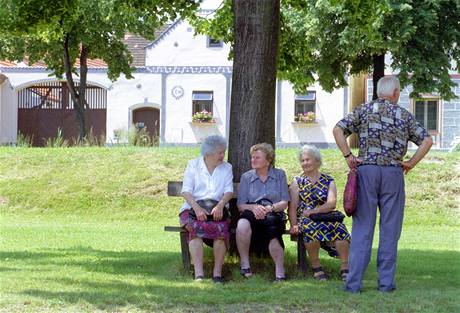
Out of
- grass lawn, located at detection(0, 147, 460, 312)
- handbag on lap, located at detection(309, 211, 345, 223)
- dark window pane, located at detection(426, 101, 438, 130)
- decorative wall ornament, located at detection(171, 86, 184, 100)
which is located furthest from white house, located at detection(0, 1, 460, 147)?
handbag on lap, located at detection(309, 211, 345, 223)

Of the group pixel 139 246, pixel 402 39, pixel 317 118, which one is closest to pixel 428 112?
pixel 317 118

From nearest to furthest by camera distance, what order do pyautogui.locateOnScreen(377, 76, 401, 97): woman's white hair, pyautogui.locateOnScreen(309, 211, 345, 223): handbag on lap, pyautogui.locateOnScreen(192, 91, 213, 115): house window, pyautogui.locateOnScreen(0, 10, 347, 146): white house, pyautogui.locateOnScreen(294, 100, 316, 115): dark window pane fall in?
1. pyautogui.locateOnScreen(377, 76, 401, 97): woman's white hair
2. pyautogui.locateOnScreen(309, 211, 345, 223): handbag on lap
3. pyautogui.locateOnScreen(294, 100, 316, 115): dark window pane
4. pyautogui.locateOnScreen(0, 10, 347, 146): white house
5. pyautogui.locateOnScreen(192, 91, 213, 115): house window

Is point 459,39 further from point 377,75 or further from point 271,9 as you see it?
point 271,9

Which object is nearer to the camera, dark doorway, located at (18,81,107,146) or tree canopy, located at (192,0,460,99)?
tree canopy, located at (192,0,460,99)

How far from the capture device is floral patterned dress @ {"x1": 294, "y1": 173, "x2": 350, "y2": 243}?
27.6 ft

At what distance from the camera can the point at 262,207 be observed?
Answer: 845 centimetres

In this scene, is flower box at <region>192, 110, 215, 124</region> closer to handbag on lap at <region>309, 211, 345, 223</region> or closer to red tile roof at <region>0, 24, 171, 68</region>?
red tile roof at <region>0, 24, 171, 68</region>

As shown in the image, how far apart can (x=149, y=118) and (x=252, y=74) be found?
31.7 metres

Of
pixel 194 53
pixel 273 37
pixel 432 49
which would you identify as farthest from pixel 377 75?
pixel 273 37

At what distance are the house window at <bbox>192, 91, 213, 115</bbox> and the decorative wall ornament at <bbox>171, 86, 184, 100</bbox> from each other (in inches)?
21.6

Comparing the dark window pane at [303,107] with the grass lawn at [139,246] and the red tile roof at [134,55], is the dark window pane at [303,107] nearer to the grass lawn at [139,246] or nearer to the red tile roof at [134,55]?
the red tile roof at [134,55]

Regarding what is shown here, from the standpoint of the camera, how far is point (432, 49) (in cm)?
2669

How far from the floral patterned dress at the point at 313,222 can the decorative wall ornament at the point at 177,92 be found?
31.2 m

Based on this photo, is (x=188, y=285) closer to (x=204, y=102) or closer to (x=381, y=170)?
(x=381, y=170)
